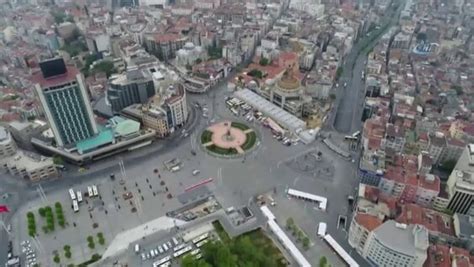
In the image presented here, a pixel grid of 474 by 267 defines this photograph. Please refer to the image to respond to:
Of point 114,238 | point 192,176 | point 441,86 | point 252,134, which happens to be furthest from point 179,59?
point 441,86

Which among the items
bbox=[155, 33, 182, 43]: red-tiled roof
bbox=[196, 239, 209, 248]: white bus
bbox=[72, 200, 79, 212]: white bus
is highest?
bbox=[155, 33, 182, 43]: red-tiled roof

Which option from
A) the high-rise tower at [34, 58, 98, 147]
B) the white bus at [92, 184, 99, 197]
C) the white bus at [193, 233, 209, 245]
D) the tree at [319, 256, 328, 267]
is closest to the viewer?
the tree at [319, 256, 328, 267]

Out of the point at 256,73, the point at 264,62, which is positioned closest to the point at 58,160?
the point at 256,73

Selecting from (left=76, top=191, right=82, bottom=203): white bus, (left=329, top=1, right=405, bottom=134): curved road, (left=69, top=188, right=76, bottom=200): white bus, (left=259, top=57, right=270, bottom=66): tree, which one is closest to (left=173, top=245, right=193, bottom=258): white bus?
(left=76, top=191, right=82, bottom=203): white bus

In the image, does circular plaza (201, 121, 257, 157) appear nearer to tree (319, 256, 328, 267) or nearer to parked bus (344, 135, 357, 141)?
parked bus (344, 135, 357, 141)

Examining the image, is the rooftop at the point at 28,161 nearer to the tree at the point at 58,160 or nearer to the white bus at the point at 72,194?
the tree at the point at 58,160

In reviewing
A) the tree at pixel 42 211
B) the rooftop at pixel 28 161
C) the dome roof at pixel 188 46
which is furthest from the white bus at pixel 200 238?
the dome roof at pixel 188 46
